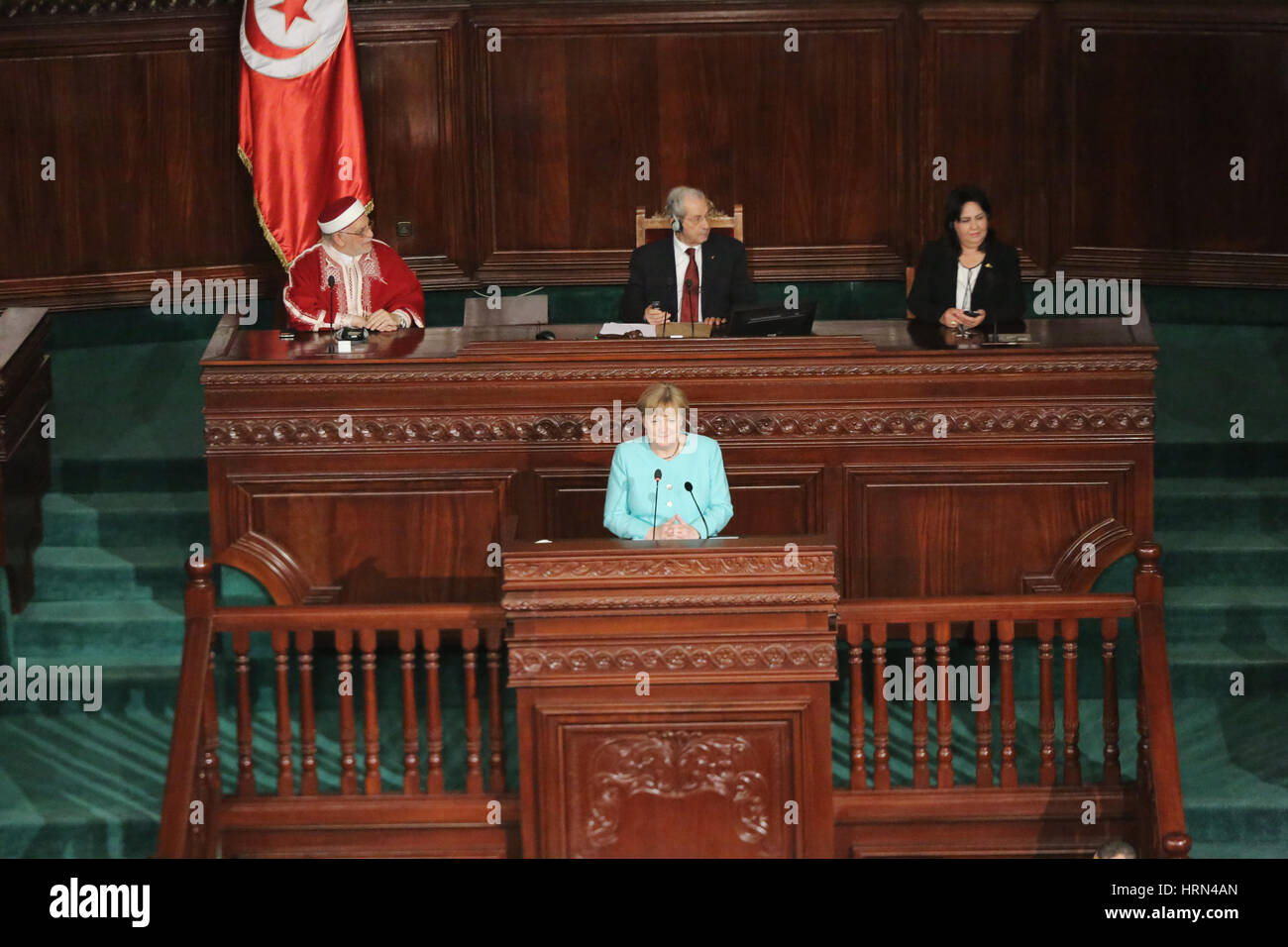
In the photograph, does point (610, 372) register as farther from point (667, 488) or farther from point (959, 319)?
point (959, 319)

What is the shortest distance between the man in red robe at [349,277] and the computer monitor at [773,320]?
4.48 feet

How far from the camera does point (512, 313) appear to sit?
7.64 metres

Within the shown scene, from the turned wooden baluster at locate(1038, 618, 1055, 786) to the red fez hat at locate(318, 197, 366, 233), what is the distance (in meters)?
3.26

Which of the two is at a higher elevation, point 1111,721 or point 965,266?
point 965,266

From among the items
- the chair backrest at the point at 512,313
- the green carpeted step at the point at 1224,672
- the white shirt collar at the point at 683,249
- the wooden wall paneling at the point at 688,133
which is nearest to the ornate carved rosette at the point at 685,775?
the green carpeted step at the point at 1224,672

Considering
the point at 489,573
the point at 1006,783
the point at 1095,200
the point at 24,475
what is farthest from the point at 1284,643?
the point at 24,475

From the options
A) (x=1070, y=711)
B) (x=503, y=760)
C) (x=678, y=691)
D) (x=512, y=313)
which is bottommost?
(x=503, y=760)

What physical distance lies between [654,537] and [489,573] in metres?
0.91

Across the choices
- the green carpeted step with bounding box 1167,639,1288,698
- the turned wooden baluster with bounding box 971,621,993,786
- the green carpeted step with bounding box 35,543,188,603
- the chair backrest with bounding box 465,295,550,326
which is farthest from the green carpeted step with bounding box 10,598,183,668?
the green carpeted step with bounding box 1167,639,1288,698

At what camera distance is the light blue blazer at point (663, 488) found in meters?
6.25

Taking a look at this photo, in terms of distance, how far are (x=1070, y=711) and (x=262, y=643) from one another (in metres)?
2.76

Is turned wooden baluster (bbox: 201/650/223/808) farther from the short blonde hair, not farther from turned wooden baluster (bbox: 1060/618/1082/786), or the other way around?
turned wooden baluster (bbox: 1060/618/1082/786)

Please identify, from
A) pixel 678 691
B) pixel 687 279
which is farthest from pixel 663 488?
pixel 687 279
